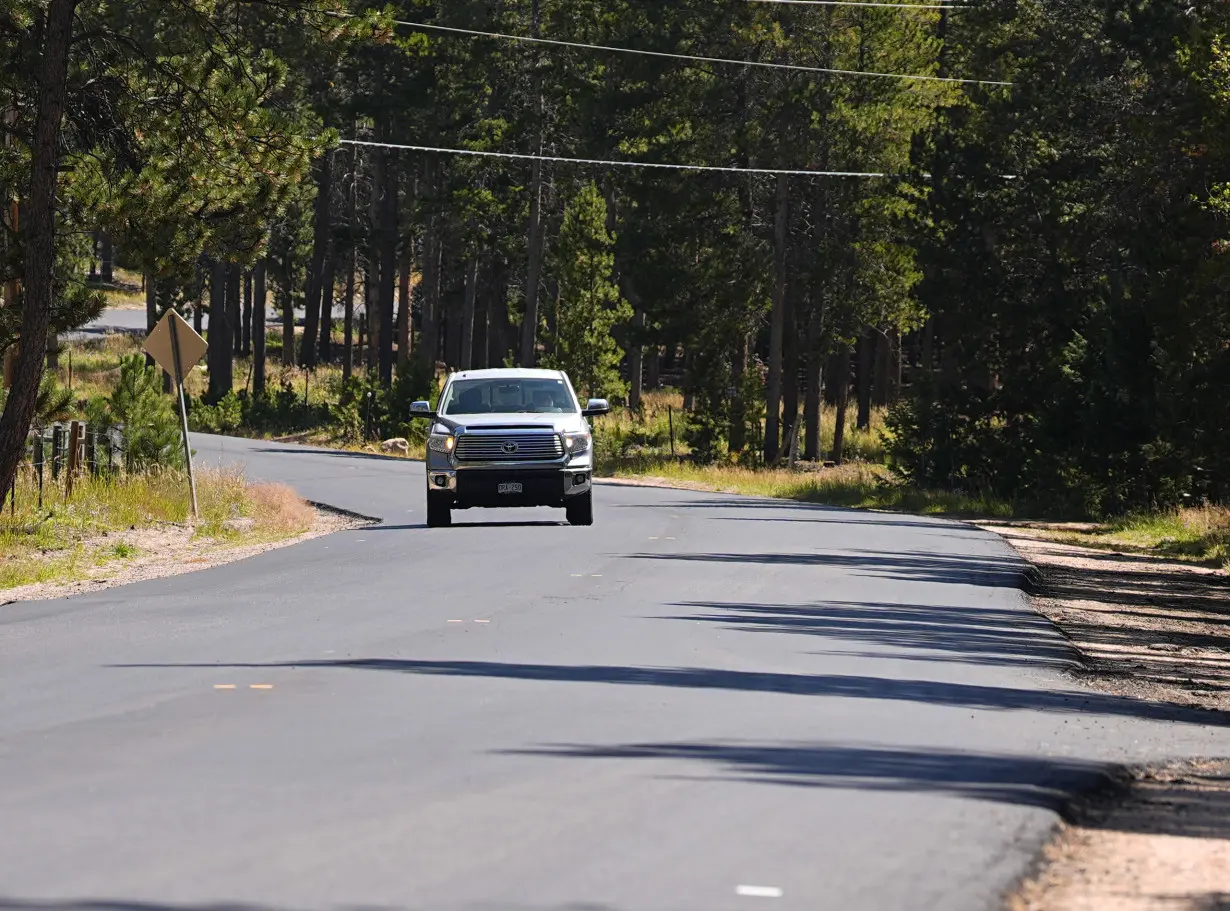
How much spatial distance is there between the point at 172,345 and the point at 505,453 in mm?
5571

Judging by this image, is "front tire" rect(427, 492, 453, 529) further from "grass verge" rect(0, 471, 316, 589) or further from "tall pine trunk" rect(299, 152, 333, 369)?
"tall pine trunk" rect(299, 152, 333, 369)

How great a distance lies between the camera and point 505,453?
27.8m

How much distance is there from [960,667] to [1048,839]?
6441 millimetres

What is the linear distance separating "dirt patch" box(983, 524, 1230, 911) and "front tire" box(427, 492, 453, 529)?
828 centimetres

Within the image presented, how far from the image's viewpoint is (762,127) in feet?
192

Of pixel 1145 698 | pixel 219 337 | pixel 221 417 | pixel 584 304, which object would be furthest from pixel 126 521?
pixel 219 337

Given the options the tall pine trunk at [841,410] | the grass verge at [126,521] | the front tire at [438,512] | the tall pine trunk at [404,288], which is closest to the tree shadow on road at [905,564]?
the front tire at [438,512]

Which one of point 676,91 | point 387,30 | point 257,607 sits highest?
point 676,91

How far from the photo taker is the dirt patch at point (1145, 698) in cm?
745

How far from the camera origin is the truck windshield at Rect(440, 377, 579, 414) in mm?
28812

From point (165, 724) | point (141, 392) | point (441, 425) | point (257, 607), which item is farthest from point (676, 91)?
point (165, 724)

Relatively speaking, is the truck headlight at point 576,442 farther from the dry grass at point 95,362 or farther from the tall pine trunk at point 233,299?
the tall pine trunk at point 233,299

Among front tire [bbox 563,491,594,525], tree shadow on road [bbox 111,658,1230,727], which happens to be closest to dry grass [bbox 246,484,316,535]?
front tire [bbox 563,491,594,525]

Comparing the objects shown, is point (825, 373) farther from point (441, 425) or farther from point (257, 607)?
point (257, 607)
